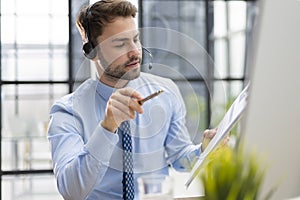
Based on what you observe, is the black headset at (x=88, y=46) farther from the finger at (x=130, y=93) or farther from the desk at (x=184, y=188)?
the desk at (x=184, y=188)

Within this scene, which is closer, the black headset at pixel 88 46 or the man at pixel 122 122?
the man at pixel 122 122

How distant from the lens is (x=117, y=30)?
6.63ft

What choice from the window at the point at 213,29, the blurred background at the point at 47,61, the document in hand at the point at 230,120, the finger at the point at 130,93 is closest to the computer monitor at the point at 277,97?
the document in hand at the point at 230,120

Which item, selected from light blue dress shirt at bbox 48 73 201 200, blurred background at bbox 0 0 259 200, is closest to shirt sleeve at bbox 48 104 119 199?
light blue dress shirt at bbox 48 73 201 200

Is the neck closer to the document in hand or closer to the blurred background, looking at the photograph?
the document in hand

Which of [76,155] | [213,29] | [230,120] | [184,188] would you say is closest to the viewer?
[230,120]

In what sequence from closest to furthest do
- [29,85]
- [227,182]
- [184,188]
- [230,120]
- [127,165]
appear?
[227,182] < [230,120] < [127,165] < [184,188] < [29,85]

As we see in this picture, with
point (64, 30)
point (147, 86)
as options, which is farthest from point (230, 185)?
point (64, 30)

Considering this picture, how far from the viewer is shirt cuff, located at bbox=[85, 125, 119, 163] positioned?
177 centimetres

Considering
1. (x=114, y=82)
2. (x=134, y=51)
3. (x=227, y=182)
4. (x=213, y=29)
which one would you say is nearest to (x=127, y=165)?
(x=114, y=82)

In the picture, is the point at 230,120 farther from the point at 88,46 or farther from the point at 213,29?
the point at 213,29

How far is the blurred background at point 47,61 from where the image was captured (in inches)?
138

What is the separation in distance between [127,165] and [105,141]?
8.6 inches

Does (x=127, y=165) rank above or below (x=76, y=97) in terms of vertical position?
below
